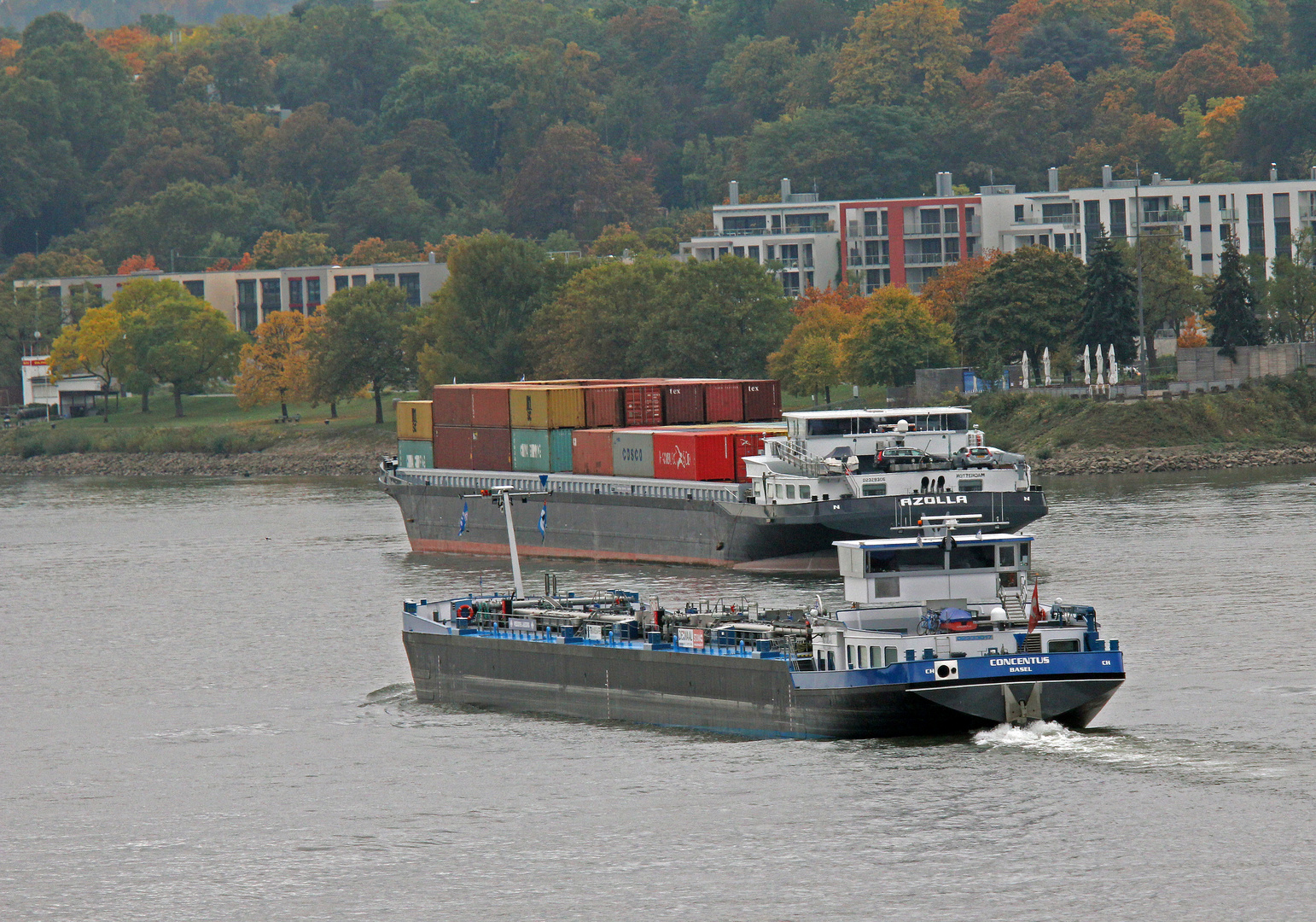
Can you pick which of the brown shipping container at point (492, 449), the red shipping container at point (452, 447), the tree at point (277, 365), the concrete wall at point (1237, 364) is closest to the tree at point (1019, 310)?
the concrete wall at point (1237, 364)

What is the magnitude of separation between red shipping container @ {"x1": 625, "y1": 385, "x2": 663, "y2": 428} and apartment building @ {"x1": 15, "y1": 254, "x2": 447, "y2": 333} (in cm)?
9350

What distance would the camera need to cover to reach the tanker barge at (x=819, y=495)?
71062mm

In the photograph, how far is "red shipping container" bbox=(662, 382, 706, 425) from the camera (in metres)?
90.7

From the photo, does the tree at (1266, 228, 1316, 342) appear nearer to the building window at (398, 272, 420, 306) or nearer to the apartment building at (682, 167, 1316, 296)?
the apartment building at (682, 167, 1316, 296)

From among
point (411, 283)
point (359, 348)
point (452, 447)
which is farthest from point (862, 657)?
point (411, 283)

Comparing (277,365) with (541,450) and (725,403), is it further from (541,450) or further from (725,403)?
(725,403)

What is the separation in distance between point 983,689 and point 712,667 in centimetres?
625

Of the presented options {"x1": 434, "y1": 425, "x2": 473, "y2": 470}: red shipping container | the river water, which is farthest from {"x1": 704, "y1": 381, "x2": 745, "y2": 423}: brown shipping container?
the river water

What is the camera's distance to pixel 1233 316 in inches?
4656

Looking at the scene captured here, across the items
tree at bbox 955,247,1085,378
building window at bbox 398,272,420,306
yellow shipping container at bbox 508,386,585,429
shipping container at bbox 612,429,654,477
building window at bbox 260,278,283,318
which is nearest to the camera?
shipping container at bbox 612,429,654,477

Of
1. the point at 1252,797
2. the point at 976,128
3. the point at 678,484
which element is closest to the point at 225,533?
the point at 678,484

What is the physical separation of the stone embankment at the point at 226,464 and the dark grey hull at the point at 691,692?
86436mm

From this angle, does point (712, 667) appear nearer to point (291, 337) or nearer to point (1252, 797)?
point (1252, 797)

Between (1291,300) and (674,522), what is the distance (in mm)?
59883
